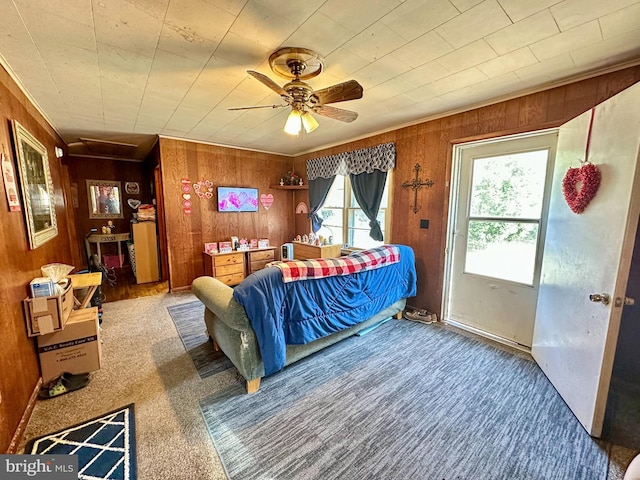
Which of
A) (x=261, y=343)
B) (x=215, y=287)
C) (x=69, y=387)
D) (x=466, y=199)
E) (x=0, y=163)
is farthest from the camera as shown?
(x=466, y=199)

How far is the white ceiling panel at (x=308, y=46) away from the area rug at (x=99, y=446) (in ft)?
7.75

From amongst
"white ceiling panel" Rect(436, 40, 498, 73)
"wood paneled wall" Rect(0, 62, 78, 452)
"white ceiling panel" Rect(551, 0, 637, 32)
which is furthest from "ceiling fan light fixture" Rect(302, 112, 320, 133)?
"wood paneled wall" Rect(0, 62, 78, 452)

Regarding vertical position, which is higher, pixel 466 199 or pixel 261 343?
pixel 466 199

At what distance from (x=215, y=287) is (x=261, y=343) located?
0.64m

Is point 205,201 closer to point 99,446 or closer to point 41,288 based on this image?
point 41,288

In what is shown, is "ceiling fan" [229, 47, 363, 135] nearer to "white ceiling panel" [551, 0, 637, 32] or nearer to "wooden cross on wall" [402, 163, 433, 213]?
"white ceiling panel" [551, 0, 637, 32]

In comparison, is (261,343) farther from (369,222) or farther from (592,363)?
(369,222)

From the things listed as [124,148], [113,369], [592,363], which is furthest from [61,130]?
[592,363]

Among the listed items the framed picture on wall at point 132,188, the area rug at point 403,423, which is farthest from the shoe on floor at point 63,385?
→ the framed picture on wall at point 132,188

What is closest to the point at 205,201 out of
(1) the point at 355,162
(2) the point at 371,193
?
(1) the point at 355,162

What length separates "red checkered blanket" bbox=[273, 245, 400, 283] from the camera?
198cm

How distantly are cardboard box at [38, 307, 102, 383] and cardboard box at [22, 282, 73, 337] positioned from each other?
11 cm

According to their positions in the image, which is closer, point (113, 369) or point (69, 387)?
point (69, 387)

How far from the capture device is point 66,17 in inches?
54.2
